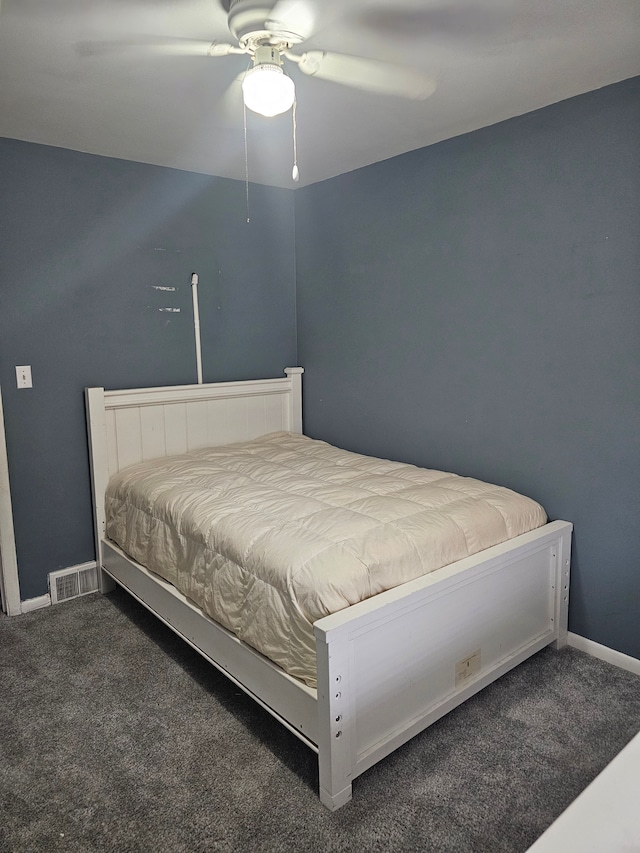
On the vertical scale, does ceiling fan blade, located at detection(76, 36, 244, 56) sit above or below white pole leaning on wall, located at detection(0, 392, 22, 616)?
above

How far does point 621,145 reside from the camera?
206cm

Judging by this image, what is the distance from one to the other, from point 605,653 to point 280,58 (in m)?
2.49

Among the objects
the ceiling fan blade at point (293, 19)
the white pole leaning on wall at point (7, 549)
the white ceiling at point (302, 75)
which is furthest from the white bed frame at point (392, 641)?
the ceiling fan blade at point (293, 19)

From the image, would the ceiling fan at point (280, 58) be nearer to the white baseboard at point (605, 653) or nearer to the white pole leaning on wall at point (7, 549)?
the white pole leaning on wall at point (7, 549)

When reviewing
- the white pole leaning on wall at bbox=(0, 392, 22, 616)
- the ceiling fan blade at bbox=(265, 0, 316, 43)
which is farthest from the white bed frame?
the ceiling fan blade at bbox=(265, 0, 316, 43)

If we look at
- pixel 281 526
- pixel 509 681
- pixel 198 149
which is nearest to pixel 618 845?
pixel 281 526

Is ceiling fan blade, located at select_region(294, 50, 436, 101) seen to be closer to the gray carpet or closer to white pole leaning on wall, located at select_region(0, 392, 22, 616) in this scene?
white pole leaning on wall, located at select_region(0, 392, 22, 616)

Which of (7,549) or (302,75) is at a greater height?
(302,75)

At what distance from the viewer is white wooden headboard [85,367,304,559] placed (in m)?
2.89

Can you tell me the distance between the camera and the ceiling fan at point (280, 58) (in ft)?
5.10

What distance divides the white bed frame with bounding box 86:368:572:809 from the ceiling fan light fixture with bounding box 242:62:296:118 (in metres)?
1.53

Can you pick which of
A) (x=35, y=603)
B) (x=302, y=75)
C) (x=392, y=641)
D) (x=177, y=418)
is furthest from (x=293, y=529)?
(x=35, y=603)

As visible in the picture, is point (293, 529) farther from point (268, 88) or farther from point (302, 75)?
point (302, 75)

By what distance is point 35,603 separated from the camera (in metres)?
2.80
